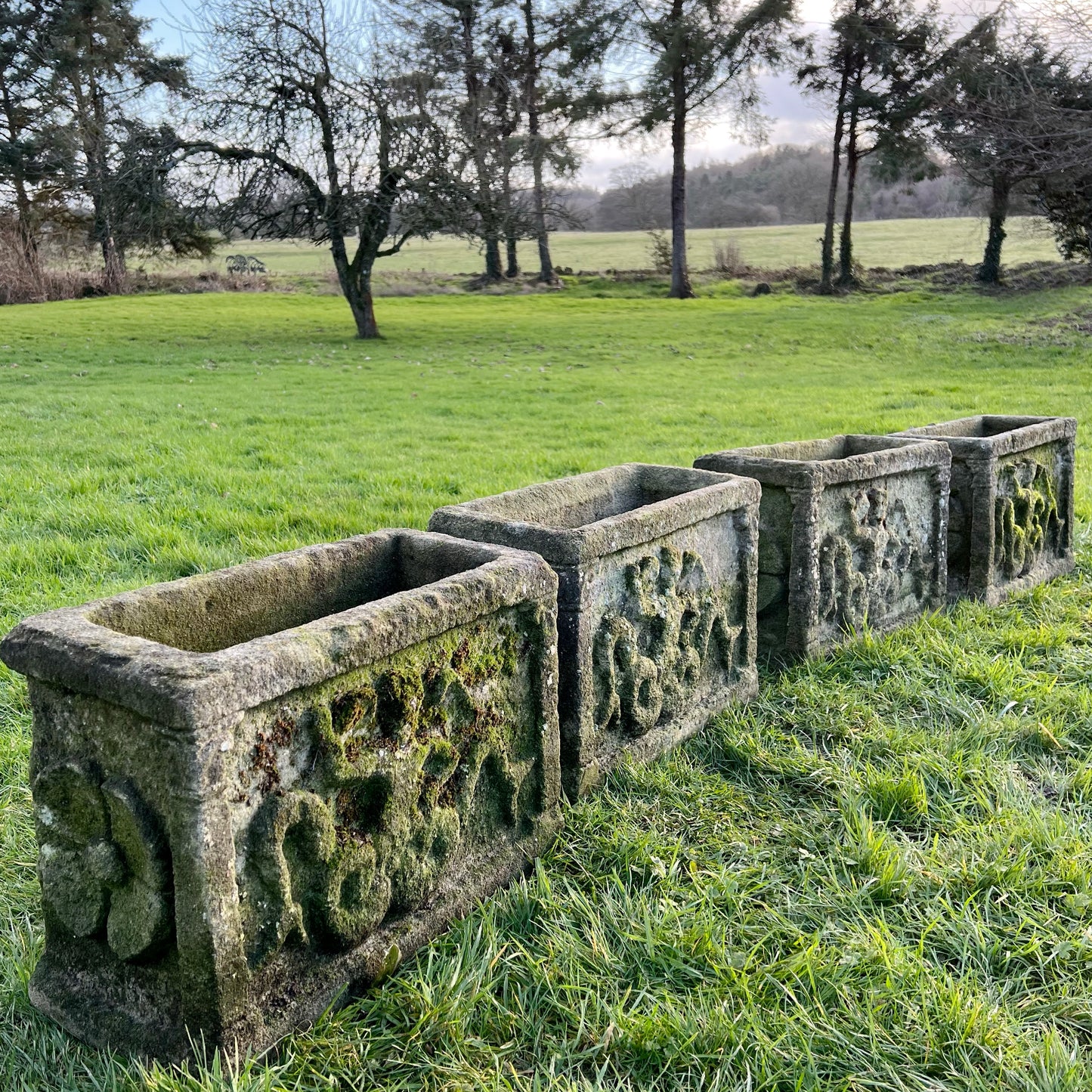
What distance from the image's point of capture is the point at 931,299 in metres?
26.3

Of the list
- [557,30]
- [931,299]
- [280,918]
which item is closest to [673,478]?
[280,918]

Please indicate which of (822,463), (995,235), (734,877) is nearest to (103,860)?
(734,877)

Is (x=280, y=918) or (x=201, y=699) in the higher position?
(x=201, y=699)

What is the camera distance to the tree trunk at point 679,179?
27875 millimetres

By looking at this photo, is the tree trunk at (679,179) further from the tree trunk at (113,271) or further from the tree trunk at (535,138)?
the tree trunk at (113,271)

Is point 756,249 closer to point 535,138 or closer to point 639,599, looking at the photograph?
point 535,138

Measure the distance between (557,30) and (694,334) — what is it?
14.5 metres

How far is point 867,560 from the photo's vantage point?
426 centimetres

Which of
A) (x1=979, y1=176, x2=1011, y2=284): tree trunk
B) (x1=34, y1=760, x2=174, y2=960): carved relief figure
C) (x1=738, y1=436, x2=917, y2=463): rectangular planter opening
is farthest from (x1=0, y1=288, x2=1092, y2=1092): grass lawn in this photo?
(x1=979, y1=176, x2=1011, y2=284): tree trunk

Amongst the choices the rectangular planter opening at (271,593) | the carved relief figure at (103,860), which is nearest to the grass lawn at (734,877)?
the carved relief figure at (103,860)

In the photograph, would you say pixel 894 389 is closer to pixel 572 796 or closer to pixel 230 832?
pixel 572 796

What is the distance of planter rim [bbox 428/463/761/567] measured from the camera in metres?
2.90

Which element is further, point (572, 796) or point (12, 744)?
point (12, 744)

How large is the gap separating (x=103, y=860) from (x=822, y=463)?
120 inches
